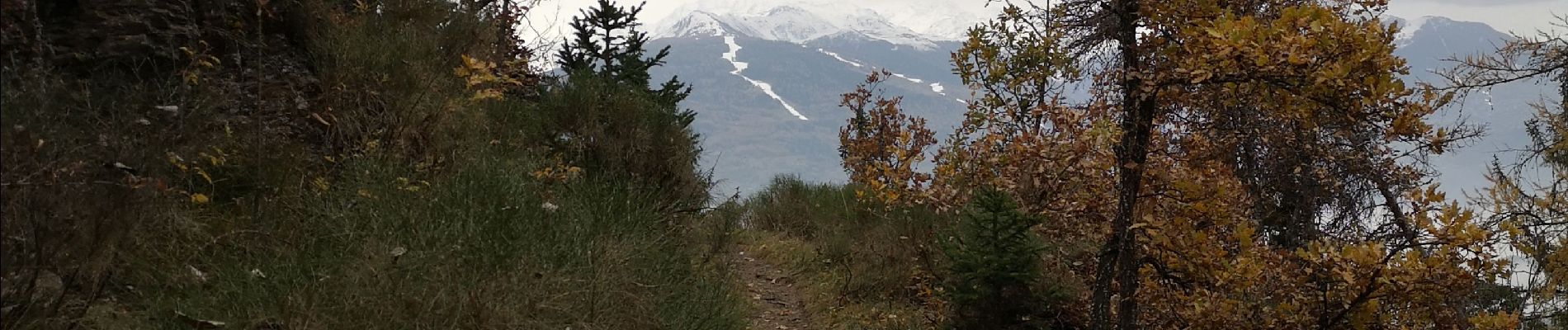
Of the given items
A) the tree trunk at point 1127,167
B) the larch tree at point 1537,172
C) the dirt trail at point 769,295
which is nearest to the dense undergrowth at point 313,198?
the dirt trail at point 769,295

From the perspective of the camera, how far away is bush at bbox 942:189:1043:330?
6.08 meters

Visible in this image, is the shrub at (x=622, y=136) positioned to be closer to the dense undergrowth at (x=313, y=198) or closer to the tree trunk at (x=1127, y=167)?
the dense undergrowth at (x=313, y=198)

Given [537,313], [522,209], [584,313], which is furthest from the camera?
[522,209]

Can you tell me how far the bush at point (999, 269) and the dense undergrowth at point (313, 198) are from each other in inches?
71.7

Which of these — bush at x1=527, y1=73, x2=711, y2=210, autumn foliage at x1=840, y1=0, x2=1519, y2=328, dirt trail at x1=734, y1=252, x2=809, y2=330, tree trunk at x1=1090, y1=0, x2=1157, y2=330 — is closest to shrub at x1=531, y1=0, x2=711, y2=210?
bush at x1=527, y1=73, x2=711, y2=210

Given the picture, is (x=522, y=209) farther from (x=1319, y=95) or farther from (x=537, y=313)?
(x=1319, y=95)

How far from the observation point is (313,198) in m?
4.68

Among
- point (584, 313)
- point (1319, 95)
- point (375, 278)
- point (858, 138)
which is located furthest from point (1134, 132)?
point (858, 138)

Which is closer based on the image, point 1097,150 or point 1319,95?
point 1319,95

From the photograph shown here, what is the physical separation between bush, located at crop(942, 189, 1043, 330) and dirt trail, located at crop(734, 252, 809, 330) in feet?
6.38

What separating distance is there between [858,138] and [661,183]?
52.3ft

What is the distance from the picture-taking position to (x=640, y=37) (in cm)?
2031

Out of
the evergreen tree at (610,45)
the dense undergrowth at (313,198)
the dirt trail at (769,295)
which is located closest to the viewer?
the dense undergrowth at (313,198)

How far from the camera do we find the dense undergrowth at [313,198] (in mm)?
3094
